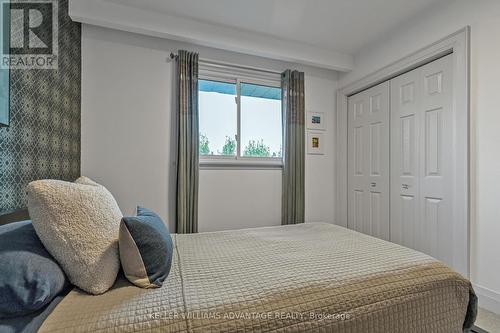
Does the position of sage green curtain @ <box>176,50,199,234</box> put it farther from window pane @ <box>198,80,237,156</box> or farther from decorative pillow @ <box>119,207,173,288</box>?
decorative pillow @ <box>119,207,173,288</box>

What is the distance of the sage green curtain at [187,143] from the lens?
8.46ft

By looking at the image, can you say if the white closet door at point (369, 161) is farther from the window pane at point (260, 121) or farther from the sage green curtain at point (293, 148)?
the window pane at point (260, 121)

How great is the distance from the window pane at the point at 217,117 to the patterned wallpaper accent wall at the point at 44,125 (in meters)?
1.20

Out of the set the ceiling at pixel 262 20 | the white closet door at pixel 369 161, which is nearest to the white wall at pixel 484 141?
the ceiling at pixel 262 20

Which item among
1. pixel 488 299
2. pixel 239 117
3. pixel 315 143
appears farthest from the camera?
pixel 315 143

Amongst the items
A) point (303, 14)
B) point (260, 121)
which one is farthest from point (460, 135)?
point (260, 121)

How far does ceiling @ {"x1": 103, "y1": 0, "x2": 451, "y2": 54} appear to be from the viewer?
2.27 metres

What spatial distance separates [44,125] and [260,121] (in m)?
2.11

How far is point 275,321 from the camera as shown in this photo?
0.87 m

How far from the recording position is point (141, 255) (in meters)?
1.02

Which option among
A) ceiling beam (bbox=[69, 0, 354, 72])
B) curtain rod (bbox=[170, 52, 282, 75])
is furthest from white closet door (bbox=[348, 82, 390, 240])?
curtain rod (bbox=[170, 52, 282, 75])

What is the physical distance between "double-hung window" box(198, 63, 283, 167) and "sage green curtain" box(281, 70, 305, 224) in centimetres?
14

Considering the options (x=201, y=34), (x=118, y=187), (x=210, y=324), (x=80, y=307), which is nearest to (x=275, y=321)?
(x=210, y=324)

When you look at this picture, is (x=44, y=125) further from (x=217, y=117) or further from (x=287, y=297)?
(x=287, y=297)
